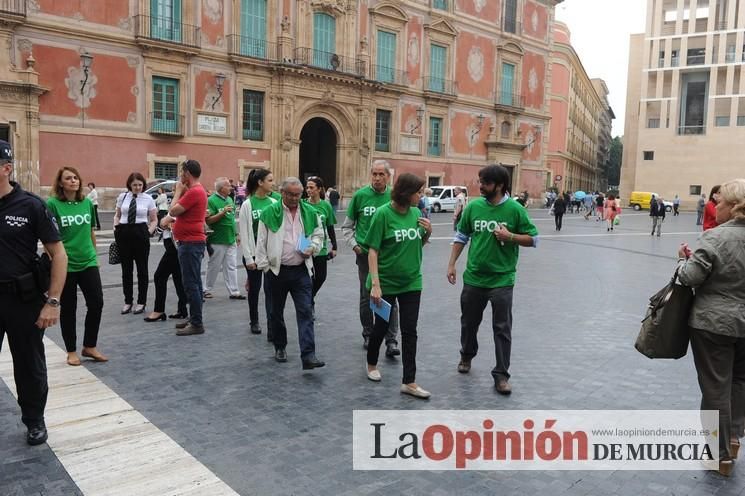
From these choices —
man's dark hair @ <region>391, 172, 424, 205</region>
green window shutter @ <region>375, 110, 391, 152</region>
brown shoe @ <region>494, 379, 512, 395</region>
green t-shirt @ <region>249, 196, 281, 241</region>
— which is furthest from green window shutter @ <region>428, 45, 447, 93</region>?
brown shoe @ <region>494, 379, 512, 395</region>

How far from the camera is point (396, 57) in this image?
32.9 meters

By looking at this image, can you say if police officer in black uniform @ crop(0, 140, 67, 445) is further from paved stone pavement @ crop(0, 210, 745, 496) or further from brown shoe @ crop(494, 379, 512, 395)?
brown shoe @ crop(494, 379, 512, 395)

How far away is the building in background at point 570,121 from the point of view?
5909 centimetres

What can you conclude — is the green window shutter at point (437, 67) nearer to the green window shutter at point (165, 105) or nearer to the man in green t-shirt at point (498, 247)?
the green window shutter at point (165, 105)

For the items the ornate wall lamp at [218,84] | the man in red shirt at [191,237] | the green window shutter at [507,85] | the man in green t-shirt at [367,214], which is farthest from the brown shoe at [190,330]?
the green window shutter at [507,85]

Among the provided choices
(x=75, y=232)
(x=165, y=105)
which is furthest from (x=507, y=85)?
(x=75, y=232)

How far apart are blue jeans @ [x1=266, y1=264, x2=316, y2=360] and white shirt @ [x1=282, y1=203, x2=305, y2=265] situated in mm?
66

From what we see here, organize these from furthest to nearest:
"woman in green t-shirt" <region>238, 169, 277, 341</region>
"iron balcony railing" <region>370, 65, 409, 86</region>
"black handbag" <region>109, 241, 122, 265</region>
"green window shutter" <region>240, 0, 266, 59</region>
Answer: "iron balcony railing" <region>370, 65, 409, 86</region>
"green window shutter" <region>240, 0, 266, 59</region>
"black handbag" <region>109, 241, 122, 265</region>
"woman in green t-shirt" <region>238, 169, 277, 341</region>

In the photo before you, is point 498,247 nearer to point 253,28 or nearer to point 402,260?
point 402,260

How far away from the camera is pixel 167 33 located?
24797 millimetres

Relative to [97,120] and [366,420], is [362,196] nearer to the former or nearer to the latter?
[366,420]

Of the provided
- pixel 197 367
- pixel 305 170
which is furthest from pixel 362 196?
pixel 305 170

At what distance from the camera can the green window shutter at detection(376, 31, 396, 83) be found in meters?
32.2

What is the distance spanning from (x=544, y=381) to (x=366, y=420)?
175cm
